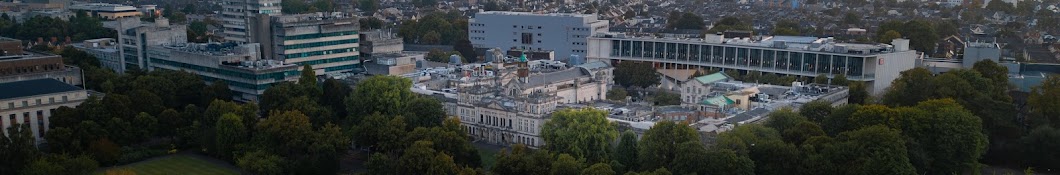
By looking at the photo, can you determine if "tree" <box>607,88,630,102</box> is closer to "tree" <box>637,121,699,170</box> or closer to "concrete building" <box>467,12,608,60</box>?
"tree" <box>637,121,699,170</box>

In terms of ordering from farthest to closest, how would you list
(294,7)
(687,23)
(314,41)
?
(294,7) < (687,23) < (314,41)

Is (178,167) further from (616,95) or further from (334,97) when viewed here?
(616,95)

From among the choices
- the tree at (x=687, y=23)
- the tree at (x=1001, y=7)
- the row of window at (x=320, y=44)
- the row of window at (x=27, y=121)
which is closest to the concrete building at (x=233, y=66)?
the row of window at (x=320, y=44)

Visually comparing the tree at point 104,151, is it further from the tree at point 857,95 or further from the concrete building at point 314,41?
the tree at point 857,95

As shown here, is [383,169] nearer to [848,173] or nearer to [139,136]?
[139,136]

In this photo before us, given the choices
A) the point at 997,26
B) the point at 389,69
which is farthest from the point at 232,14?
the point at 997,26

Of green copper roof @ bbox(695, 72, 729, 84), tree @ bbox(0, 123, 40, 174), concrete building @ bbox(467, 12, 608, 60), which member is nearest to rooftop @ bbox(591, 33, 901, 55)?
concrete building @ bbox(467, 12, 608, 60)

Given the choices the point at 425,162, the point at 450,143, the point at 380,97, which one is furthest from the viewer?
the point at 380,97

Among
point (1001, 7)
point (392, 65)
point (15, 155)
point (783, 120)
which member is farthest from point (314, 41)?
point (1001, 7)
